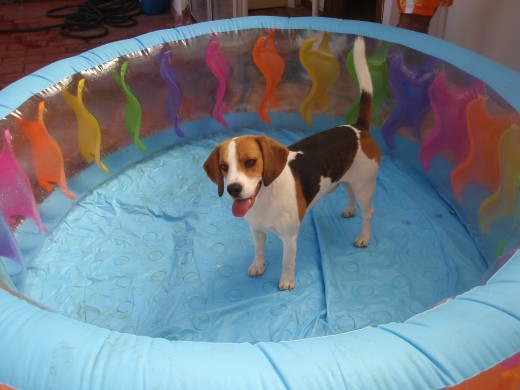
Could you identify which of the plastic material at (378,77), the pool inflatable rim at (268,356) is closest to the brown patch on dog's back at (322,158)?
the pool inflatable rim at (268,356)

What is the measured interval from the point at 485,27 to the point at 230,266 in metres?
2.34

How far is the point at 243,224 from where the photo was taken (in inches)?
110

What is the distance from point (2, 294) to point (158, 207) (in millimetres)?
1522

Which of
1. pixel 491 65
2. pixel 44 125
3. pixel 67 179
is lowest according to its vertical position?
pixel 67 179

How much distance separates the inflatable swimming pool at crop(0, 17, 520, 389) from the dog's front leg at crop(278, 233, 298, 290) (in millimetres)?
54

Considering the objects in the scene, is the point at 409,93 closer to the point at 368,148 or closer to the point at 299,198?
the point at 368,148

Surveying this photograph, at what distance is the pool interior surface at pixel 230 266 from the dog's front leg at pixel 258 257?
44 millimetres

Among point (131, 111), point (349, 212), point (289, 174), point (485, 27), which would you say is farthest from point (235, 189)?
point (485, 27)

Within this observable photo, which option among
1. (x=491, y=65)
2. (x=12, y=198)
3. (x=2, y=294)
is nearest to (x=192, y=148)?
(x=12, y=198)

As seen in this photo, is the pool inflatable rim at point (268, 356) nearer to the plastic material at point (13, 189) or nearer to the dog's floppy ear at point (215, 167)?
the dog's floppy ear at point (215, 167)

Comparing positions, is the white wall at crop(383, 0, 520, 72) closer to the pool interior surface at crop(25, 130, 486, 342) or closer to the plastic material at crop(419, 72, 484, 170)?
the plastic material at crop(419, 72, 484, 170)

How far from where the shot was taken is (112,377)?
3.83 ft

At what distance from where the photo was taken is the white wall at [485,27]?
3.02 meters

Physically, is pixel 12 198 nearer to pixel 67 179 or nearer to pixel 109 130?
pixel 67 179
